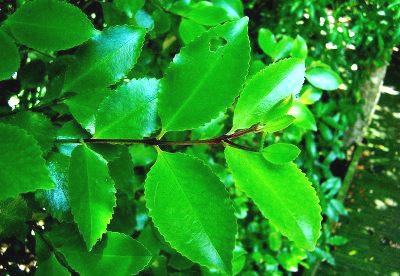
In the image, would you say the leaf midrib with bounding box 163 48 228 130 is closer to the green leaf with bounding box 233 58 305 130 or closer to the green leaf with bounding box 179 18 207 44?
the green leaf with bounding box 233 58 305 130

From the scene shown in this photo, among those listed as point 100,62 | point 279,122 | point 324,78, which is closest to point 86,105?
point 100,62

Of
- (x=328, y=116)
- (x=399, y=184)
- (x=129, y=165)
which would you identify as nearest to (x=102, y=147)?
(x=129, y=165)

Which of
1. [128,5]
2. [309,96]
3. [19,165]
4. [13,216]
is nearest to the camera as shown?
[19,165]

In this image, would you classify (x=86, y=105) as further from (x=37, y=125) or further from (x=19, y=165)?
(x=19, y=165)

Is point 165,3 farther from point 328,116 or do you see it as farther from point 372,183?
point 372,183

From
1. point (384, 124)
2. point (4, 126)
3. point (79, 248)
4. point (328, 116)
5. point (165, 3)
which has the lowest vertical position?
point (384, 124)
